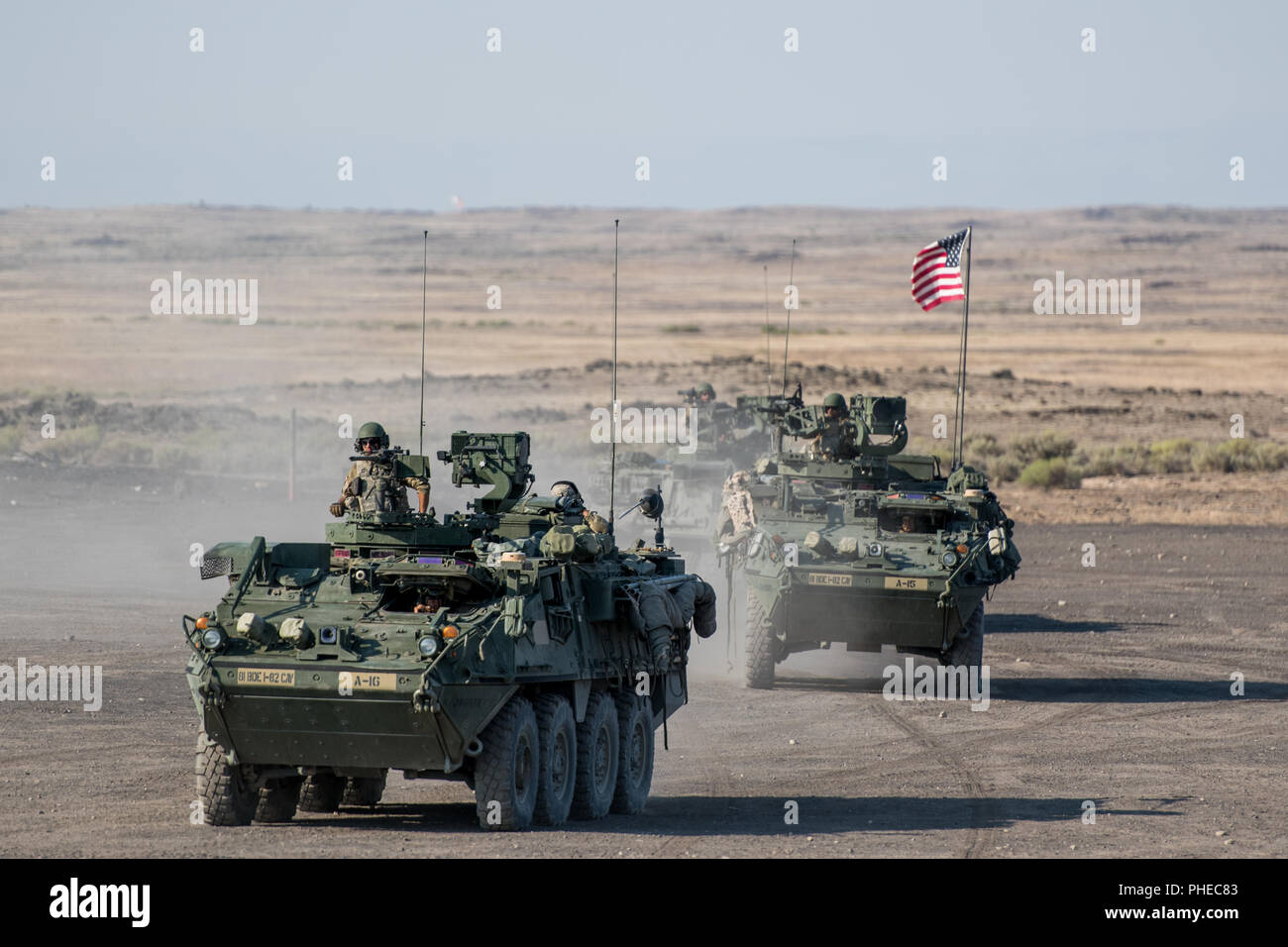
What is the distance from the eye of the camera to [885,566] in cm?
2441

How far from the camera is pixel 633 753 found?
17.8 m

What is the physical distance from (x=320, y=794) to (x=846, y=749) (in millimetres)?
6224

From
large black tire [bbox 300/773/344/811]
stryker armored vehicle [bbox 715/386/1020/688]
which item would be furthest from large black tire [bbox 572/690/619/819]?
stryker armored vehicle [bbox 715/386/1020/688]

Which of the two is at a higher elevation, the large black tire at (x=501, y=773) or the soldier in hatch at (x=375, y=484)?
the soldier in hatch at (x=375, y=484)

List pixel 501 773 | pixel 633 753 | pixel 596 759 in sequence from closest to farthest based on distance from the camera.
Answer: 1. pixel 501 773
2. pixel 596 759
3. pixel 633 753

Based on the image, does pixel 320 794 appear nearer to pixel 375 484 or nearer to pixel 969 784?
pixel 375 484

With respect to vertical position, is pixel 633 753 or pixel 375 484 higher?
pixel 375 484

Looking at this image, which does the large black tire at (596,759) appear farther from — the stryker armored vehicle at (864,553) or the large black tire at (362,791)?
Result: the stryker armored vehicle at (864,553)

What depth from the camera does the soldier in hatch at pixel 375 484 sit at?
16969 mm

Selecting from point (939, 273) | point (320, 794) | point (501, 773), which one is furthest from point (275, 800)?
point (939, 273)

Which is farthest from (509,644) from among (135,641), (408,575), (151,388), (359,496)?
(151,388)

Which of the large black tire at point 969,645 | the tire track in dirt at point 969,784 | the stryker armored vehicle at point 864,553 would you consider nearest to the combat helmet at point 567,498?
the tire track in dirt at point 969,784

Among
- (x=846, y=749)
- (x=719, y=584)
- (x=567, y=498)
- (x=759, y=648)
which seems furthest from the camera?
(x=719, y=584)

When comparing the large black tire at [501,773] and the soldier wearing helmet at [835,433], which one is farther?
the soldier wearing helmet at [835,433]
